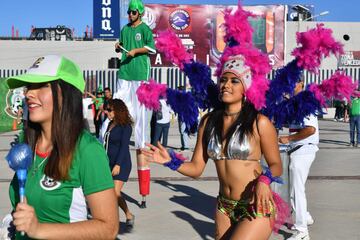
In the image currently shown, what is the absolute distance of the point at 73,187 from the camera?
2285 millimetres

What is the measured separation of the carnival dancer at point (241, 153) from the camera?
399 centimetres

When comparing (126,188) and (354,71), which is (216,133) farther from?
(354,71)

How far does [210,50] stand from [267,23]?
474cm

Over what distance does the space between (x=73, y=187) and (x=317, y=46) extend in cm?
267

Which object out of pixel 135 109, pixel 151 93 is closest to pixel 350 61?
pixel 135 109

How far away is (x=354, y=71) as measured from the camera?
3078 cm

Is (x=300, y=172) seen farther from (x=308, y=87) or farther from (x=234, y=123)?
(x=234, y=123)

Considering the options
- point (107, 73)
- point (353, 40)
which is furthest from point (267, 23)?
point (107, 73)

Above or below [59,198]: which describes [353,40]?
above

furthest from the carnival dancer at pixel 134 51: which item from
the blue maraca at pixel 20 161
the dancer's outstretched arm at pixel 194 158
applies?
the blue maraca at pixel 20 161

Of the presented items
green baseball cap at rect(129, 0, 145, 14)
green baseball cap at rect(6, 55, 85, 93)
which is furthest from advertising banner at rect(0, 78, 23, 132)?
green baseball cap at rect(6, 55, 85, 93)

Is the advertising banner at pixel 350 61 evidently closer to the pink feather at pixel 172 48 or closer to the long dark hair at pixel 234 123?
the pink feather at pixel 172 48

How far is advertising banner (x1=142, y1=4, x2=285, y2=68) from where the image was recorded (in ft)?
139

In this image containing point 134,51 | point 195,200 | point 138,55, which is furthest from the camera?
point 195,200
